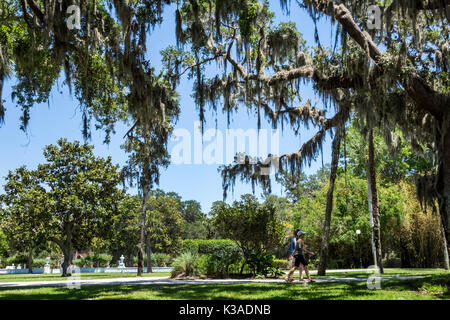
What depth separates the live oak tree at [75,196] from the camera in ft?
71.4

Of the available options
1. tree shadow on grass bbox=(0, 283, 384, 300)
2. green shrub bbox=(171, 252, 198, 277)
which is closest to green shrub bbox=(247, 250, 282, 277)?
green shrub bbox=(171, 252, 198, 277)

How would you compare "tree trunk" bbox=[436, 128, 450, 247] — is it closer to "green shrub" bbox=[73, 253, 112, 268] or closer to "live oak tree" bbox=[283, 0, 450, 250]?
"live oak tree" bbox=[283, 0, 450, 250]

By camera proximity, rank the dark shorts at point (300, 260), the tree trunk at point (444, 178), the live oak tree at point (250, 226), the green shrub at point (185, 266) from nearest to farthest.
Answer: the tree trunk at point (444, 178), the dark shorts at point (300, 260), the green shrub at point (185, 266), the live oak tree at point (250, 226)

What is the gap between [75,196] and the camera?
21.8 meters

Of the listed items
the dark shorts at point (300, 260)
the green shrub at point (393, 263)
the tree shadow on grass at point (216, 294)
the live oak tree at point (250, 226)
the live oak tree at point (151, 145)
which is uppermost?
the live oak tree at point (151, 145)

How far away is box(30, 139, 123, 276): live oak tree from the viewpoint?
71.4ft

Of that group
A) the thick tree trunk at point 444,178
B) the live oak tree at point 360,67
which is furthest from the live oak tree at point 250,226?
the thick tree trunk at point 444,178

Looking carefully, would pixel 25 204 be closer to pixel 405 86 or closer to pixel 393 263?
pixel 405 86

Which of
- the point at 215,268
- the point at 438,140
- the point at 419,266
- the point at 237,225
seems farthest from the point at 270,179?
the point at 419,266

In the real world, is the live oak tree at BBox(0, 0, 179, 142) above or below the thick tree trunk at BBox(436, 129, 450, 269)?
above

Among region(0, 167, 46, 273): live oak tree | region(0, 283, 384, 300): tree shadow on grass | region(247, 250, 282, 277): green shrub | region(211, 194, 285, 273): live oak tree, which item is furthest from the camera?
region(0, 167, 46, 273): live oak tree

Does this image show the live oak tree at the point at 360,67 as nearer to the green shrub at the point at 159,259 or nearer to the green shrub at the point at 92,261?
the green shrub at the point at 92,261

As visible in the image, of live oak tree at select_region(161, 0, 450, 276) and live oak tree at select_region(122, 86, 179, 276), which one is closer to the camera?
live oak tree at select_region(161, 0, 450, 276)

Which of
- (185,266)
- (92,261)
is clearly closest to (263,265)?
(185,266)
